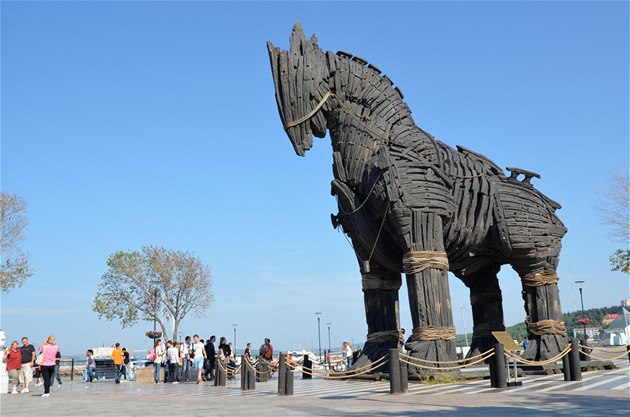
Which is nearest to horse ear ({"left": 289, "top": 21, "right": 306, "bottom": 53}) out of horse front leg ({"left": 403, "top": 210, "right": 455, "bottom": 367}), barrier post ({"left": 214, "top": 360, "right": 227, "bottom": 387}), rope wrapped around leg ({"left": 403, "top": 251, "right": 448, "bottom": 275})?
horse front leg ({"left": 403, "top": 210, "right": 455, "bottom": 367})

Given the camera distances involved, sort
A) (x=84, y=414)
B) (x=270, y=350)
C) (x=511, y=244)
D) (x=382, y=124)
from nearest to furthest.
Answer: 1. (x=84, y=414)
2. (x=382, y=124)
3. (x=511, y=244)
4. (x=270, y=350)

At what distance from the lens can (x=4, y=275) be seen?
2934 cm

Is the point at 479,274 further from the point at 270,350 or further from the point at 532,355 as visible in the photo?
the point at 270,350

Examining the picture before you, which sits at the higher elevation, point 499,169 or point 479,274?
point 499,169

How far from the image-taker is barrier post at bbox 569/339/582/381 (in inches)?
474

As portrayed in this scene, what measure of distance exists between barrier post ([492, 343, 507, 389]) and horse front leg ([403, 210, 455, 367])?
158 cm

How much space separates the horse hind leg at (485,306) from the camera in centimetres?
1627

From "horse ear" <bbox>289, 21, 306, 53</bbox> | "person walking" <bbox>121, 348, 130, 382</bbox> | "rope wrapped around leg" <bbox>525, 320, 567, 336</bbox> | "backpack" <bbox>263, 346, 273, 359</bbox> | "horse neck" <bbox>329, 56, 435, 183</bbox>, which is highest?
"horse ear" <bbox>289, 21, 306, 53</bbox>

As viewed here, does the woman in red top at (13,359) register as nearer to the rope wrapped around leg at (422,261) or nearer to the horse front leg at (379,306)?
the horse front leg at (379,306)

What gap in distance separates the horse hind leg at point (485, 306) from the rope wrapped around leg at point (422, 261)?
4.02 meters

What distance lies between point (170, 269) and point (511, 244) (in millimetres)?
30279

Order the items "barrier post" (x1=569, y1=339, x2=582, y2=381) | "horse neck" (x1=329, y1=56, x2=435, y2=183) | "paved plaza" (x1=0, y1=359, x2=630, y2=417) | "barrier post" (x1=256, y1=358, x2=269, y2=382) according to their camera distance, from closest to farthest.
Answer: "paved plaza" (x1=0, y1=359, x2=630, y2=417) < "barrier post" (x1=569, y1=339, x2=582, y2=381) < "horse neck" (x1=329, y1=56, x2=435, y2=183) < "barrier post" (x1=256, y1=358, x2=269, y2=382)

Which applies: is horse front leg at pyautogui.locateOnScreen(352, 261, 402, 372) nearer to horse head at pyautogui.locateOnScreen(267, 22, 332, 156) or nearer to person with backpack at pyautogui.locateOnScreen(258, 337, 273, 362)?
horse head at pyautogui.locateOnScreen(267, 22, 332, 156)

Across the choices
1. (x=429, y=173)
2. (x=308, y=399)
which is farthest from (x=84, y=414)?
(x=429, y=173)
